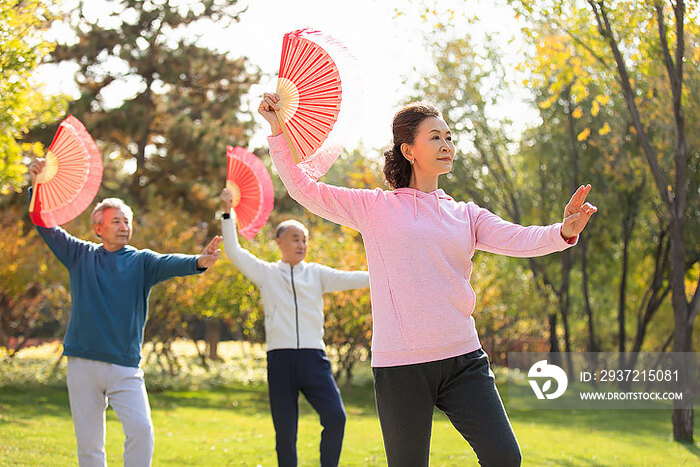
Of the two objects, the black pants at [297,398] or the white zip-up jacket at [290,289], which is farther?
the white zip-up jacket at [290,289]

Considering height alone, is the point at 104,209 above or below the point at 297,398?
above

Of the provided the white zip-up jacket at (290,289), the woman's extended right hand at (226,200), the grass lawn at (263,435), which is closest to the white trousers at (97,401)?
the white zip-up jacket at (290,289)

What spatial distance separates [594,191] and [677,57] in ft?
28.9

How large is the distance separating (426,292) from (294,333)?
286cm

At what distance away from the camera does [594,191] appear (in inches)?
701

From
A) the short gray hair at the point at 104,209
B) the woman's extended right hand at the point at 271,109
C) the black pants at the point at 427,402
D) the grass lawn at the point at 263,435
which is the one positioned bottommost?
the grass lawn at the point at 263,435

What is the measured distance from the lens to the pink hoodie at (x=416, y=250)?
3.16m

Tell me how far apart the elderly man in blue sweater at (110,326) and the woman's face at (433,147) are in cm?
171

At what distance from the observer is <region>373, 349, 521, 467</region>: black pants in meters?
3.09

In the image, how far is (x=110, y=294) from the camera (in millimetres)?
4758

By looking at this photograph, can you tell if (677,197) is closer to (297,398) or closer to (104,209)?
(297,398)

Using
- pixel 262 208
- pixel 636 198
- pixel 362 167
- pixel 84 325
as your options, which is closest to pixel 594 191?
pixel 636 198

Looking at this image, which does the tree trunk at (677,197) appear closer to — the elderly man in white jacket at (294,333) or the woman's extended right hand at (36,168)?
the elderly man in white jacket at (294,333)

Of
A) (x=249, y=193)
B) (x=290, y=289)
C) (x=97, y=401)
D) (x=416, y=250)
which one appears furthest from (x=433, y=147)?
(x=249, y=193)
